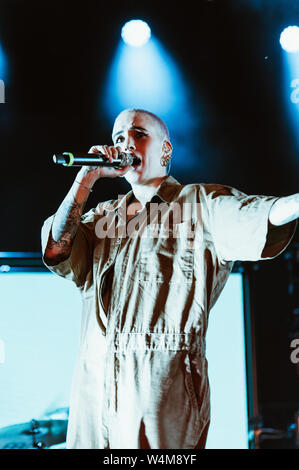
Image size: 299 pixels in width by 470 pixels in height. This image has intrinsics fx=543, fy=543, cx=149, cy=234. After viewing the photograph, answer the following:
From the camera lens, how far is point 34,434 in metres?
2.01

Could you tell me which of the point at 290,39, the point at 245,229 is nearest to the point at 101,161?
the point at 245,229

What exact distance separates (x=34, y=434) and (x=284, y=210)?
136 cm

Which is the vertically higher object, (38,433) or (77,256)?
(77,256)

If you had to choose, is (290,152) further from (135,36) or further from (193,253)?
(193,253)

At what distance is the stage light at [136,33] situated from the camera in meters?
2.43

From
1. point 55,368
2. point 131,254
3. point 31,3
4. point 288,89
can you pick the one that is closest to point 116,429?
point 131,254

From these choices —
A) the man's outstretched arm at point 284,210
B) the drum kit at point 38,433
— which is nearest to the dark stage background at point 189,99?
the drum kit at point 38,433

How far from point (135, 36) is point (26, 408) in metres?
1.65

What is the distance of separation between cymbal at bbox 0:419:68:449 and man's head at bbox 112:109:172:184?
38.8 inches

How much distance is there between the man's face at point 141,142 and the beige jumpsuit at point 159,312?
116 millimetres

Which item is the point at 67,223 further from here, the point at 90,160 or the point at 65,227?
the point at 90,160

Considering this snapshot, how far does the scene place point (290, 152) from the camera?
2367 mm

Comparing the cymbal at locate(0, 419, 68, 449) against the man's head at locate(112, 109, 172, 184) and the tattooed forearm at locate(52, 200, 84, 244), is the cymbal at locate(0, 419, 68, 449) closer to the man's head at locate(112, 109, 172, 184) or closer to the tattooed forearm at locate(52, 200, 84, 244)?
the tattooed forearm at locate(52, 200, 84, 244)

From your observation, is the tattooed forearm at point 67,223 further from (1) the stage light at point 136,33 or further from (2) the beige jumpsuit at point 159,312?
(1) the stage light at point 136,33
